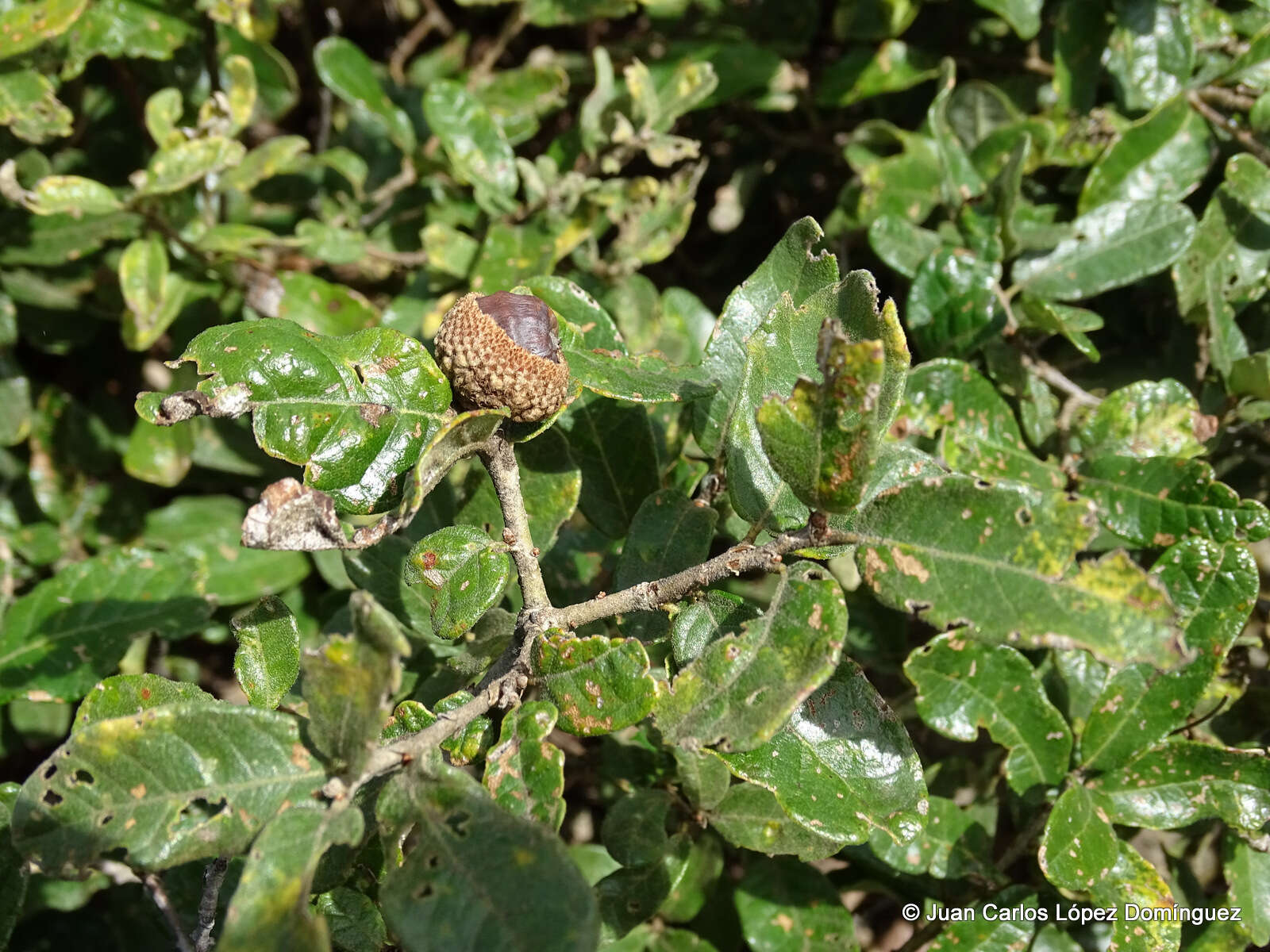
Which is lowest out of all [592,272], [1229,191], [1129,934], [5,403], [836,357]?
[1129,934]

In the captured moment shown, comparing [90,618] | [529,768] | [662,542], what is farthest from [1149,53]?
[90,618]

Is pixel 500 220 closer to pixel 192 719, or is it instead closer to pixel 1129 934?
pixel 192 719

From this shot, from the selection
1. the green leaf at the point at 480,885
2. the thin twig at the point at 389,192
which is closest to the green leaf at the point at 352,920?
the green leaf at the point at 480,885

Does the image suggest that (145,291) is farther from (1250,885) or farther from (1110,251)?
(1250,885)

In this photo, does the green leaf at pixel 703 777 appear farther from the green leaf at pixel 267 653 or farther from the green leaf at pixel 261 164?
the green leaf at pixel 261 164

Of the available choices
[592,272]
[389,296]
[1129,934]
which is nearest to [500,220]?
[592,272]

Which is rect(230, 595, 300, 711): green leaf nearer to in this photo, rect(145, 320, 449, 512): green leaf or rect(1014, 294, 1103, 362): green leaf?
rect(145, 320, 449, 512): green leaf

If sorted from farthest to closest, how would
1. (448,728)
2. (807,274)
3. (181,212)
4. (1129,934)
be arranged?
(181,212) < (1129,934) < (807,274) < (448,728)
